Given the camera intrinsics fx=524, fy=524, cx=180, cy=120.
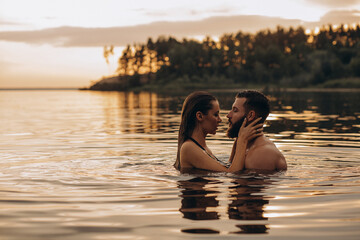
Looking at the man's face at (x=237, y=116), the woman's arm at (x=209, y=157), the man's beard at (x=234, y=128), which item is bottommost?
the woman's arm at (x=209, y=157)

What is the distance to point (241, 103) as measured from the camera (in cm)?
820

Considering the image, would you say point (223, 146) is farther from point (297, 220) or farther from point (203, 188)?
point (297, 220)

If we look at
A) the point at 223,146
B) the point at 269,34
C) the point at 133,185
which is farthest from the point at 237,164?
the point at 269,34

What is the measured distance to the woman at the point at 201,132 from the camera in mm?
8156

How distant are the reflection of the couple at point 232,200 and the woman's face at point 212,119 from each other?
0.82 m

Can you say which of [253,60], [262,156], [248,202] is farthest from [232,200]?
[253,60]

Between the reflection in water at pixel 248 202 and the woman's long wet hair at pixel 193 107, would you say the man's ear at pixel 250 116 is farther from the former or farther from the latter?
the reflection in water at pixel 248 202

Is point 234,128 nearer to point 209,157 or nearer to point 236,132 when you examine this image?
point 236,132

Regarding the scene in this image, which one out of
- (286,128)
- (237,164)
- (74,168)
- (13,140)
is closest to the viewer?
(237,164)

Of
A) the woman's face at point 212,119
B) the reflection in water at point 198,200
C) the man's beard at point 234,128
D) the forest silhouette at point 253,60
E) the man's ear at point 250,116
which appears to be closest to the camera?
the reflection in water at point 198,200

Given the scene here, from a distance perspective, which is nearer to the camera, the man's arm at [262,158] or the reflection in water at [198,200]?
the reflection in water at [198,200]

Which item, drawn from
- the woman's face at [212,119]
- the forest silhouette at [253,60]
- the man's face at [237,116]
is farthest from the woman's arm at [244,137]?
the forest silhouette at [253,60]

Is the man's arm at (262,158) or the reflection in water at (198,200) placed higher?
the man's arm at (262,158)

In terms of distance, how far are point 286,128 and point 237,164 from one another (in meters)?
11.3
